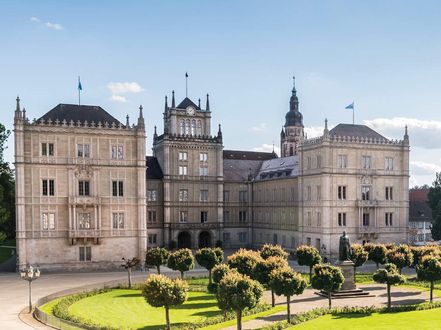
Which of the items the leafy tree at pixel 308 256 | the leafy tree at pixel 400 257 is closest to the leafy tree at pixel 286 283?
the leafy tree at pixel 308 256

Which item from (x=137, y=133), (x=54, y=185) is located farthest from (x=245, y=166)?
(x=54, y=185)

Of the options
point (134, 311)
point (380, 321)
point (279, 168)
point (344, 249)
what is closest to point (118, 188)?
point (134, 311)

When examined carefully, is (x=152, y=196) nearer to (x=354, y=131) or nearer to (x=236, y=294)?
(x=354, y=131)

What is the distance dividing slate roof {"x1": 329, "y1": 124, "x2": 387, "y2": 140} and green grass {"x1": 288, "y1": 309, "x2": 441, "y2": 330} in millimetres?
45764

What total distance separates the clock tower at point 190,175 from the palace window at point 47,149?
2639cm

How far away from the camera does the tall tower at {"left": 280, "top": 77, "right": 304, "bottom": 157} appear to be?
138m

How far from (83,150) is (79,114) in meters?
5.82

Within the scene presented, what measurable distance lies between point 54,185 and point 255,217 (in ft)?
147

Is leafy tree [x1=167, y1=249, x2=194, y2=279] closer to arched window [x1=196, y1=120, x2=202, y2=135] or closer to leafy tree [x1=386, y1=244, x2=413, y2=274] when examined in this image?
leafy tree [x1=386, y1=244, x2=413, y2=274]

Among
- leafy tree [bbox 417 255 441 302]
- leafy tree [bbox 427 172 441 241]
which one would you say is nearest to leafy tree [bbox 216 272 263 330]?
leafy tree [bbox 417 255 441 302]

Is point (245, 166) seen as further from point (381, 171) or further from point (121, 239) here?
point (121, 239)

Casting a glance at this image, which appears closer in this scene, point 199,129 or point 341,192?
point 341,192

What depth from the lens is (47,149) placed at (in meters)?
72.2

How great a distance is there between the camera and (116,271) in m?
74.1
